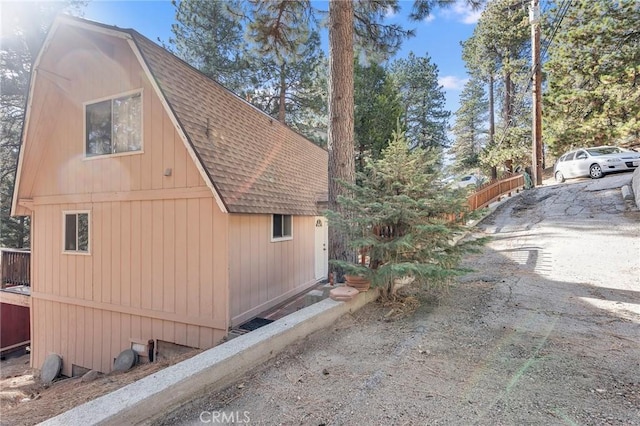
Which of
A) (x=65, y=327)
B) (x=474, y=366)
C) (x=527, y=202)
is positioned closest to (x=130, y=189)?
(x=65, y=327)

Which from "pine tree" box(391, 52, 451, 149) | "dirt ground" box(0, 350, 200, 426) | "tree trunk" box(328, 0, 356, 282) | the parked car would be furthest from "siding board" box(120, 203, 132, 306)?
"pine tree" box(391, 52, 451, 149)

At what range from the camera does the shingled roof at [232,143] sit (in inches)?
215

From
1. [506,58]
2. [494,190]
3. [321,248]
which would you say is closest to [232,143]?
[321,248]

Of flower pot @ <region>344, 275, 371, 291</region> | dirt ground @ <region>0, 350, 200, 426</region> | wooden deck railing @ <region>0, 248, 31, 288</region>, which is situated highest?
flower pot @ <region>344, 275, 371, 291</region>

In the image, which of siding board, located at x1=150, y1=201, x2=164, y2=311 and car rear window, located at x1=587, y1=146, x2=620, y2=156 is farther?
car rear window, located at x1=587, y1=146, x2=620, y2=156

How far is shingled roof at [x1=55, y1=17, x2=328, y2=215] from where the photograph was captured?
5.46 metres

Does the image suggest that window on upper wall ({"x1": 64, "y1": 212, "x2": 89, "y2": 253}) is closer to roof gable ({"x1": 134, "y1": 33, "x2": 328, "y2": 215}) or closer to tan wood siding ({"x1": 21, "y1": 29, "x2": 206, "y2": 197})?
tan wood siding ({"x1": 21, "y1": 29, "x2": 206, "y2": 197})

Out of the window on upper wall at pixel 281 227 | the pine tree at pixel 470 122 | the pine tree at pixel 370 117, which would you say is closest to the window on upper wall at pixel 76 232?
the window on upper wall at pixel 281 227

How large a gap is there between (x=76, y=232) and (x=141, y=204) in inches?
92.9

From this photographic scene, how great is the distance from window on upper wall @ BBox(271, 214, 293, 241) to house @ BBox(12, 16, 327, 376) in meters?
0.04

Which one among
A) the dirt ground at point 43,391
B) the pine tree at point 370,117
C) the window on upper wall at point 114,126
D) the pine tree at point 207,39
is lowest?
the dirt ground at point 43,391

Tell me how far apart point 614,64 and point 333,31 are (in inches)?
527

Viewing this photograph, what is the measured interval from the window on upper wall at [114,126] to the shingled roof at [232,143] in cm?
103

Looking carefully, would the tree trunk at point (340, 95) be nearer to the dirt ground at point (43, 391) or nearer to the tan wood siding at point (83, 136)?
the tan wood siding at point (83, 136)
